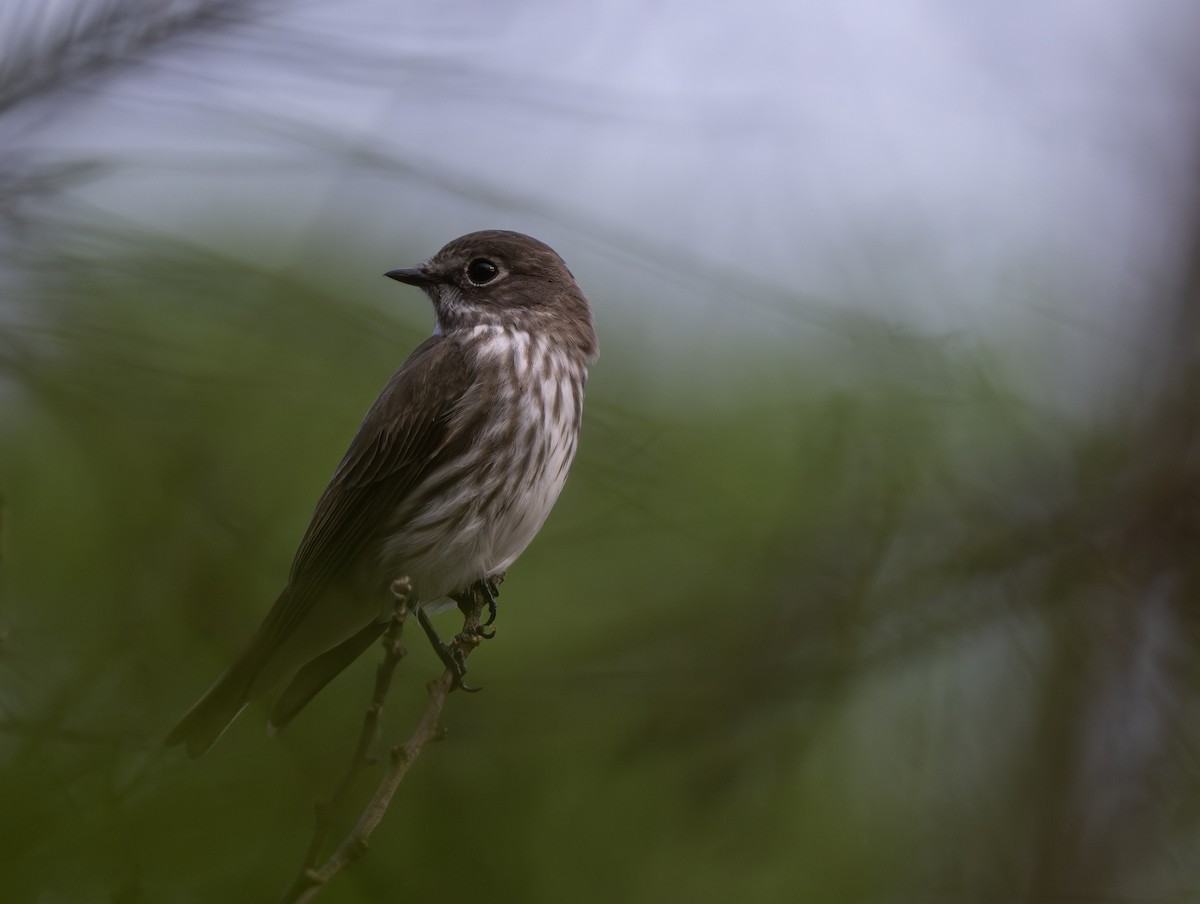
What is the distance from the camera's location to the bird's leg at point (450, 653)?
2.83m

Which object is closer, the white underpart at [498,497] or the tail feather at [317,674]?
the tail feather at [317,674]

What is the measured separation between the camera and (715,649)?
3.42m

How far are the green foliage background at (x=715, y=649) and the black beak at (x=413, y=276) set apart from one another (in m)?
0.50

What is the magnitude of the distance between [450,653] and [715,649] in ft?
2.38

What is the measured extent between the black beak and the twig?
1.81 meters

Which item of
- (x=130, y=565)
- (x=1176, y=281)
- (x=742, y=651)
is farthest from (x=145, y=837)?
(x=1176, y=281)

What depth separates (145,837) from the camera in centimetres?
199

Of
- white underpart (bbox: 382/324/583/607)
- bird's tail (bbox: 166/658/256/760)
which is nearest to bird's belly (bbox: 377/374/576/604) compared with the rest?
white underpart (bbox: 382/324/583/607)

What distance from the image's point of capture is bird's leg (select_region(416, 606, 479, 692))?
283 cm

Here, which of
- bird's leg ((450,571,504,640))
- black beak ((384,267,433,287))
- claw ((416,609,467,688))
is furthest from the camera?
black beak ((384,267,433,287))

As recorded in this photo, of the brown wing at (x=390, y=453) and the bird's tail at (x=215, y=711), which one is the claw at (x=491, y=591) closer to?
the brown wing at (x=390, y=453)

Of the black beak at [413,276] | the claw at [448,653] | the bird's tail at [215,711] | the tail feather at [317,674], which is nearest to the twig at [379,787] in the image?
the claw at [448,653]

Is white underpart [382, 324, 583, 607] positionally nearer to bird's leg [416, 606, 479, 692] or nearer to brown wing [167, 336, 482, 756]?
brown wing [167, 336, 482, 756]

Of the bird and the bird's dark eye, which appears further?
the bird's dark eye
